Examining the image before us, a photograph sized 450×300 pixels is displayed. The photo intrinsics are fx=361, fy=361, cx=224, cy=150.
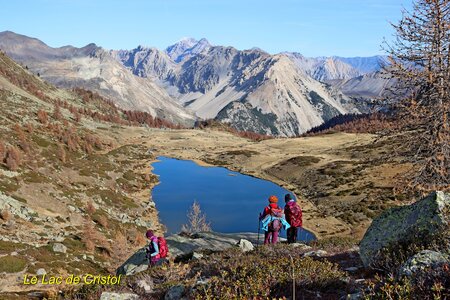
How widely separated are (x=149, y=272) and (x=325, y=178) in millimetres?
65373

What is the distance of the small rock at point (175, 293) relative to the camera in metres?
9.60

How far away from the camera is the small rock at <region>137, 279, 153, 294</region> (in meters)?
11.7

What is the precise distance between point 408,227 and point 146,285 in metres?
8.45

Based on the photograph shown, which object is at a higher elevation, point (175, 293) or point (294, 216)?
point (175, 293)

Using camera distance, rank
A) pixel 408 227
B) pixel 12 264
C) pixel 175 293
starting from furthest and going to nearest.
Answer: pixel 12 264 → pixel 408 227 → pixel 175 293

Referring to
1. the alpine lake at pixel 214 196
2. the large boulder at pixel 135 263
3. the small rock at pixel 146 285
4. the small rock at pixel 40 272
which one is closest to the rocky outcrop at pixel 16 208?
the small rock at pixel 40 272

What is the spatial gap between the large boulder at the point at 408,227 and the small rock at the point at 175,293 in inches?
217

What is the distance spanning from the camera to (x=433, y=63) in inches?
745

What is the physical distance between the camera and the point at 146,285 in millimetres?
12117

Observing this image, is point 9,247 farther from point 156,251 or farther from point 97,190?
point 97,190

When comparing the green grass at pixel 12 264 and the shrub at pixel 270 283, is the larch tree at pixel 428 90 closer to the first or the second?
the shrub at pixel 270 283

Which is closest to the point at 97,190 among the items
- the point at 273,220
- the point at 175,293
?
the point at 273,220

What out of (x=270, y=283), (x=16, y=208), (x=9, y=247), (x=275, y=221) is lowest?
(x=9, y=247)

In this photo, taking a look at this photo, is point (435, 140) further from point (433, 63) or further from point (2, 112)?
point (2, 112)
